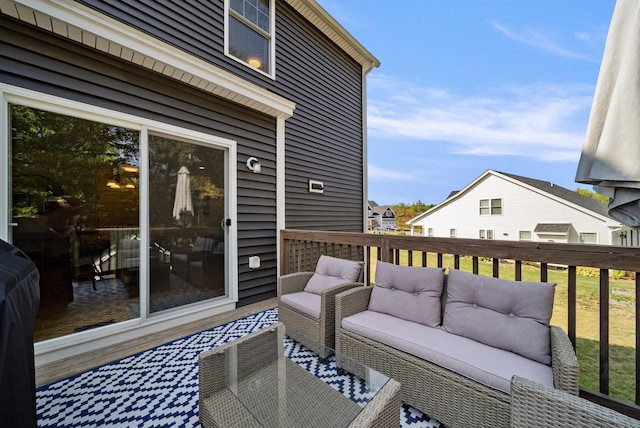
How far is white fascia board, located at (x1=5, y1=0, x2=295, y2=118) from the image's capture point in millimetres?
2131

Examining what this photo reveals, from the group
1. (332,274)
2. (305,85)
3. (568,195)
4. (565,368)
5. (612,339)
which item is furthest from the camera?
(568,195)

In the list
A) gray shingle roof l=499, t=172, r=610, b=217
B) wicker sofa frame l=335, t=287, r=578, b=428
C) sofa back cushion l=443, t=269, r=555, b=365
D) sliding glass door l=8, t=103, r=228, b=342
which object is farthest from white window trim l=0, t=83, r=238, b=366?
gray shingle roof l=499, t=172, r=610, b=217

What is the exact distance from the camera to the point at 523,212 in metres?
10.9

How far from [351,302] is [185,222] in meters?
2.32

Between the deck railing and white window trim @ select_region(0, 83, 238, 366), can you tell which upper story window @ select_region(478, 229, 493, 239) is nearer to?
the deck railing

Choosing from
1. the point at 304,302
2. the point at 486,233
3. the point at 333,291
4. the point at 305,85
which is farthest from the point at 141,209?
the point at 486,233

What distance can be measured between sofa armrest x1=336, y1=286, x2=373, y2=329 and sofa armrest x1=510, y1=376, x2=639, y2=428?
1.27m

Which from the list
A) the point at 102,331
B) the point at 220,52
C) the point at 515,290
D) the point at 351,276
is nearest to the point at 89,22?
the point at 220,52

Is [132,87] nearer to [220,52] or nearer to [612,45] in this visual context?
[220,52]

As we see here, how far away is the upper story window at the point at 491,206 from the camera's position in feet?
38.1

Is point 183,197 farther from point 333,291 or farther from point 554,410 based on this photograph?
point 554,410

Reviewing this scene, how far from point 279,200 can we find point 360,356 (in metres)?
2.95

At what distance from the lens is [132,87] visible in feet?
9.26

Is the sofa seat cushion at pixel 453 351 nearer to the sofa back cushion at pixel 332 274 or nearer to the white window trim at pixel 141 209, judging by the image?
the sofa back cushion at pixel 332 274
